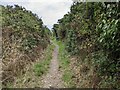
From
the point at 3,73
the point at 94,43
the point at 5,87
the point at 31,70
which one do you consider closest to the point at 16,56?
the point at 31,70

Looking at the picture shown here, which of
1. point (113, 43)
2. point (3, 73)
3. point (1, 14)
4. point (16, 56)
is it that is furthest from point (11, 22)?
point (113, 43)

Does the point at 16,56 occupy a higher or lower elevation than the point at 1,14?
lower

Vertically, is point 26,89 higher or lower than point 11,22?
lower

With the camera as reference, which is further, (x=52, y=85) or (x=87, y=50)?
(x=87, y=50)

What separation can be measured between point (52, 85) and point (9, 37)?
6088 mm

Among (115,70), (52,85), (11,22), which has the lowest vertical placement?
(52,85)

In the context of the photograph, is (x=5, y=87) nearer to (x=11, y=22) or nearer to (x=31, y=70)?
(x=31, y=70)

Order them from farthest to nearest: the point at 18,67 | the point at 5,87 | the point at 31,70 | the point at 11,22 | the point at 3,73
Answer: the point at 11,22, the point at 31,70, the point at 18,67, the point at 3,73, the point at 5,87

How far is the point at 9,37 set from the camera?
52.0 ft

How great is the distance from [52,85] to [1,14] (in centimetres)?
952

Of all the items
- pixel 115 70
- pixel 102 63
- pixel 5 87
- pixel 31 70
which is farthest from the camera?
pixel 31 70

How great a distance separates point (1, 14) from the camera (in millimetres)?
18625

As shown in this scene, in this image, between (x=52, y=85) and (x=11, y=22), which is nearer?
(x=52, y=85)

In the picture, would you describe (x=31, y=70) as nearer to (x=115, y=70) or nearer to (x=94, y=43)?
(x=94, y=43)
